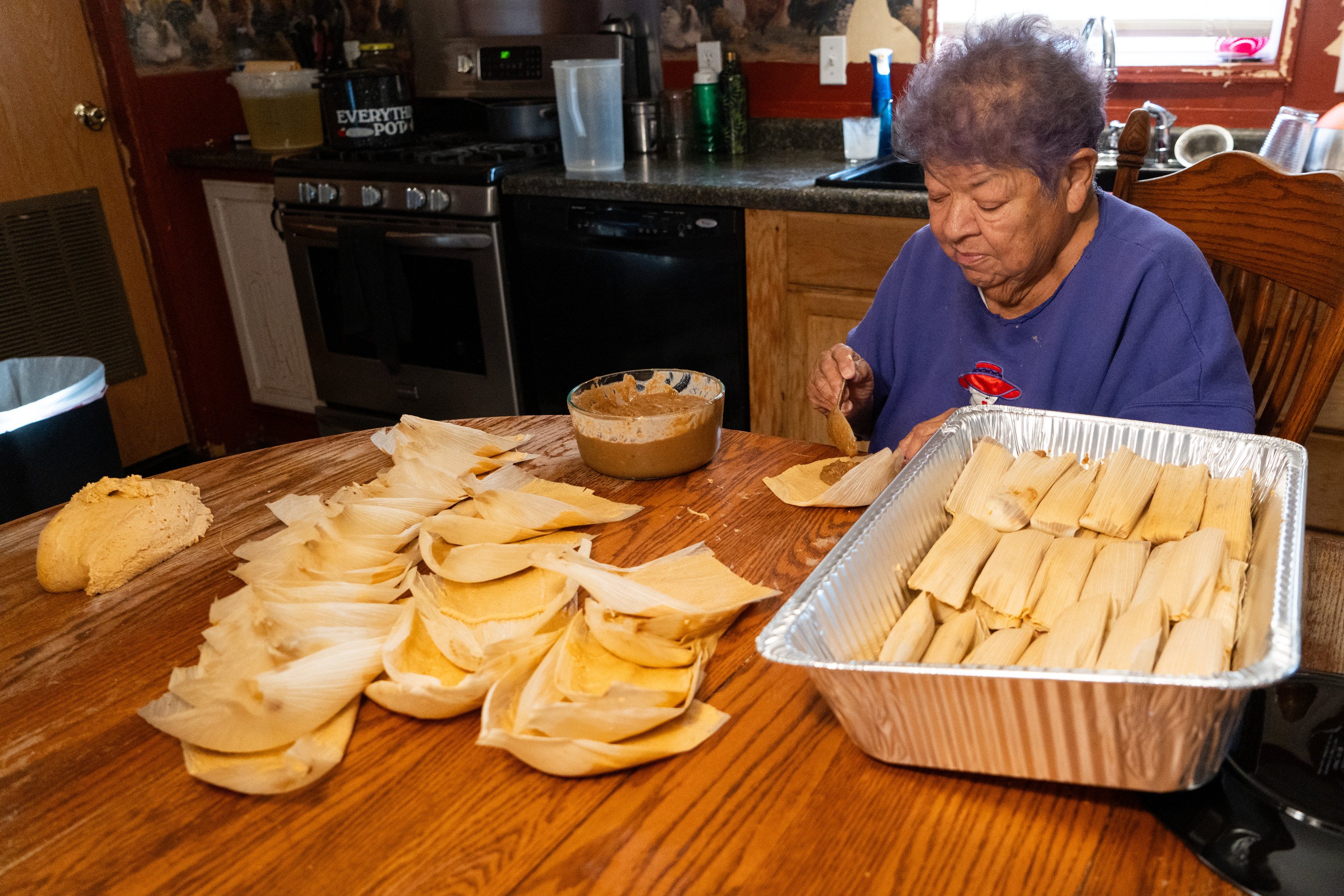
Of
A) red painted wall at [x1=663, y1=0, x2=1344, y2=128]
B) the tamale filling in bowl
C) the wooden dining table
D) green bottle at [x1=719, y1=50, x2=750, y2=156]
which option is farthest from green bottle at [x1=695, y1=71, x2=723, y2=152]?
the wooden dining table

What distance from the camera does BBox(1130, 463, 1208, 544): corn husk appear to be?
84 cm

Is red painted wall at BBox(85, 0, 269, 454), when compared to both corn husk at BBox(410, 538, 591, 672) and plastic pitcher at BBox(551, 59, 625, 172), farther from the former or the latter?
corn husk at BBox(410, 538, 591, 672)

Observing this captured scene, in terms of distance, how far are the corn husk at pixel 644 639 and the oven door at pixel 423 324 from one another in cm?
201

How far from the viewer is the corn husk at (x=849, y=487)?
3.65 ft

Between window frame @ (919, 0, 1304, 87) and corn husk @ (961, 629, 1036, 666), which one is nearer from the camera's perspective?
corn husk @ (961, 629, 1036, 666)

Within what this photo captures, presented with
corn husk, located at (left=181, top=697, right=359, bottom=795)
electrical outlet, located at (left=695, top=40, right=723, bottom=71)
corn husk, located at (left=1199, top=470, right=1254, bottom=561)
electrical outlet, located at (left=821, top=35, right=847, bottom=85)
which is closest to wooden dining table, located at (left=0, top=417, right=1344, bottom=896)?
corn husk, located at (left=181, top=697, right=359, bottom=795)

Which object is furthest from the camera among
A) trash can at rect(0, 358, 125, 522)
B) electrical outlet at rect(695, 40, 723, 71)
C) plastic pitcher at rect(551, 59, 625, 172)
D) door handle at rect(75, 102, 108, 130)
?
door handle at rect(75, 102, 108, 130)

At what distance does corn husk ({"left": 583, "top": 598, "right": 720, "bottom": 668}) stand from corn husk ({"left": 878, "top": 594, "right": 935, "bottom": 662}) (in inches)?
6.5

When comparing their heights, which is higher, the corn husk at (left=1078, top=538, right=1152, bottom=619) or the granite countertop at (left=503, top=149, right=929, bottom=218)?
the granite countertop at (left=503, top=149, right=929, bottom=218)

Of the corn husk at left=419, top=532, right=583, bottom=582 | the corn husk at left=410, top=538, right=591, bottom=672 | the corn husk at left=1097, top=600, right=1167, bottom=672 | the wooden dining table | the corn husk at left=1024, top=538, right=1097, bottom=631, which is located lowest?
the wooden dining table

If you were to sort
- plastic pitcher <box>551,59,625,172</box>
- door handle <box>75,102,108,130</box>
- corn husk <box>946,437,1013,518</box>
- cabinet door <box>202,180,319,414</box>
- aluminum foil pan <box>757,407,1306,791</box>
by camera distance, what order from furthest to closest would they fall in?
cabinet door <box>202,180,319,414</box>
door handle <box>75,102,108,130</box>
plastic pitcher <box>551,59,625,172</box>
corn husk <box>946,437,1013,518</box>
aluminum foil pan <box>757,407,1306,791</box>

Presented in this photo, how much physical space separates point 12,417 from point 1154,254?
2000mm

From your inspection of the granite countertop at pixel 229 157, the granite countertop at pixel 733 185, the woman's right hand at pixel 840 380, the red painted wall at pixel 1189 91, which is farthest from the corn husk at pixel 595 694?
the granite countertop at pixel 229 157

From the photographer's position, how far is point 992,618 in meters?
0.78
